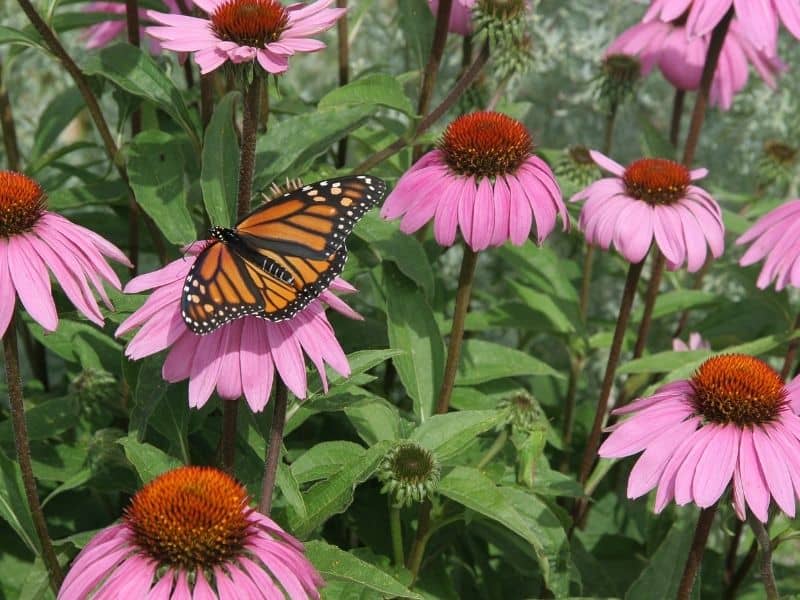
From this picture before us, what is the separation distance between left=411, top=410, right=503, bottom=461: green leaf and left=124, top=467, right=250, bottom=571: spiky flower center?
0.54 m

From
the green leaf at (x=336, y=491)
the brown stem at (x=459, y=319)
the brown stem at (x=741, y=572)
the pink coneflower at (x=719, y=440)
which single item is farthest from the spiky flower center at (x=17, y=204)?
the brown stem at (x=741, y=572)

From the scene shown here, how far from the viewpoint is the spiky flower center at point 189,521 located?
1.28m

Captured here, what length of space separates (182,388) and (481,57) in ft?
2.84

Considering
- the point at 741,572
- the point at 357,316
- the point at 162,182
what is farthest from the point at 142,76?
the point at 741,572

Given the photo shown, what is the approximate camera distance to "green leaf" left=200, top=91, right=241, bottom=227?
6.19 feet

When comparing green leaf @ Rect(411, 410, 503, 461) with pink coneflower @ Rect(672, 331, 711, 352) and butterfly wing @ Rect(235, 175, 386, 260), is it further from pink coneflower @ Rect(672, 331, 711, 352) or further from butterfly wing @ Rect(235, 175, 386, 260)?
pink coneflower @ Rect(672, 331, 711, 352)

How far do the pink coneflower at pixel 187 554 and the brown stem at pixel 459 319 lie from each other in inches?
27.9

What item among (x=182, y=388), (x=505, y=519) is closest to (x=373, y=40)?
(x=182, y=388)

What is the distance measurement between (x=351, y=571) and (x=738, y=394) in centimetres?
62

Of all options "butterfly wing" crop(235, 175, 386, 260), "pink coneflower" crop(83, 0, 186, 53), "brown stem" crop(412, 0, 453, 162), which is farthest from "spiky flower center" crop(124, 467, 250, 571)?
"pink coneflower" crop(83, 0, 186, 53)

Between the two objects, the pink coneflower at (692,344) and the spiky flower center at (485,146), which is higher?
the spiky flower center at (485,146)

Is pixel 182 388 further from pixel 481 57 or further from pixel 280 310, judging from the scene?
pixel 481 57

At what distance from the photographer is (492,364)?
2.36 m

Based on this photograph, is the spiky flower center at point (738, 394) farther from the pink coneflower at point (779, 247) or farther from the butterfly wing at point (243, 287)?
the butterfly wing at point (243, 287)
